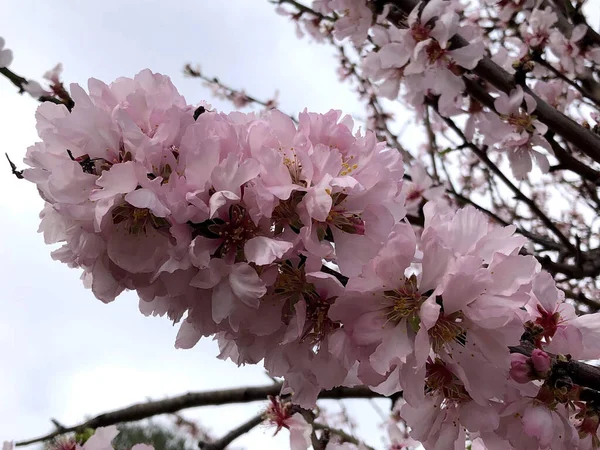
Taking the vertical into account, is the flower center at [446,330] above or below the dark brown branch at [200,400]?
above

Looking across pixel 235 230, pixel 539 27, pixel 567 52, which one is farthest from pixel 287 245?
pixel 567 52

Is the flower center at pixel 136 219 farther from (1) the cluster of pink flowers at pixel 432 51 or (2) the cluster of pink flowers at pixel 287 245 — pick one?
(1) the cluster of pink flowers at pixel 432 51

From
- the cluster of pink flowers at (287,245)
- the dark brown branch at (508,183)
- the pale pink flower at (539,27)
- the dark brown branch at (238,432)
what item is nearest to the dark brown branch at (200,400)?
the dark brown branch at (238,432)

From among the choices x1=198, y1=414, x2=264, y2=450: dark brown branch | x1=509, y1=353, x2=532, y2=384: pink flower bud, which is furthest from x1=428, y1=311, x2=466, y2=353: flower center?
x1=198, y1=414, x2=264, y2=450: dark brown branch

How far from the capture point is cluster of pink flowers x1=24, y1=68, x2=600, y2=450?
0.90 metres

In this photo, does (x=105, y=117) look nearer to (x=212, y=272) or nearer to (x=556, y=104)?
(x=212, y=272)

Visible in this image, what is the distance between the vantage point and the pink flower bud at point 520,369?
0.98 metres

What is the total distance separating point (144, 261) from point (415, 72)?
1825mm

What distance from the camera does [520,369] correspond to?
3.22ft

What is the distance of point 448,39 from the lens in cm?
233

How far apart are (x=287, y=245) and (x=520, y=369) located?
53 centimetres

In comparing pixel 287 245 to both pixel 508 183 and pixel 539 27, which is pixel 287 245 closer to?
pixel 508 183

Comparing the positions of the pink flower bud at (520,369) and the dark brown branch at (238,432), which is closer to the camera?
the pink flower bud at (520,369)

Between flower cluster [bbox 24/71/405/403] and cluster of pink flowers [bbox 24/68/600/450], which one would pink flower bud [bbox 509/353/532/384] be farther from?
flower cluster [bbox 24/71/405/403]
